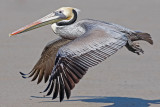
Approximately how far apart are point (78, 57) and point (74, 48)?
0.47 ft

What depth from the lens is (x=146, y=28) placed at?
15562mm

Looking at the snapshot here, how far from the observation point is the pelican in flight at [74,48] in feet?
28.8

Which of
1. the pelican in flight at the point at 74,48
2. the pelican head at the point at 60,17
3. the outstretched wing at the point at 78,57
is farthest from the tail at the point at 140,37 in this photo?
the pelican head at the point at 60,17

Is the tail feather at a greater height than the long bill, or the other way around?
the long bill

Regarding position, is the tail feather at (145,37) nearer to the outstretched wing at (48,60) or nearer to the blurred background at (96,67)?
the blurred background at (96,67)

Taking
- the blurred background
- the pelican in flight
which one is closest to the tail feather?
the pelican in flight

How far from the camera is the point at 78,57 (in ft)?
29.5

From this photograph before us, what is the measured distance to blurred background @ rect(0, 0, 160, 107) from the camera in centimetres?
1007

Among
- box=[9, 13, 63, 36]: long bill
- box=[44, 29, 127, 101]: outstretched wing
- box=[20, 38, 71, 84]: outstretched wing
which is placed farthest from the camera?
box=[20, 38, 71, 84]: outstretched wing

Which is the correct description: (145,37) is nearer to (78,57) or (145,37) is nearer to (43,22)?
(43,22)

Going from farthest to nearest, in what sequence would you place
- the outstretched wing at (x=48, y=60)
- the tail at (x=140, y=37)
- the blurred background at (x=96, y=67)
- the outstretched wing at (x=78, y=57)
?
the outstretched wing at (x=48, y=60) < the tail at (x=140, y=37) < the blurred background at (x=96, y=67) < the outstretched wing at (x=78, y=57)

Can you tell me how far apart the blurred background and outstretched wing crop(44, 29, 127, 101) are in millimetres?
998

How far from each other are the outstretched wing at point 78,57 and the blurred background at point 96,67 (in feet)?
3.27

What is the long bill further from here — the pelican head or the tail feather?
the tail feather
